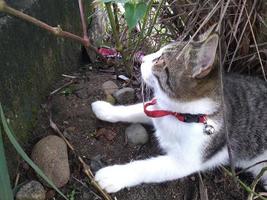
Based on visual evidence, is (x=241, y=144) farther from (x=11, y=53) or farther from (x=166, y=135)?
(x=11, y=53)

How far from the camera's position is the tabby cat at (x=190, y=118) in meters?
1.70

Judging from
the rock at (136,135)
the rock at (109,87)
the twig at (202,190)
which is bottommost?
the twig at (202,190)

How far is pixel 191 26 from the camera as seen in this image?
199 centimetres

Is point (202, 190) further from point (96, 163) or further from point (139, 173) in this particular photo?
point (96, 163)

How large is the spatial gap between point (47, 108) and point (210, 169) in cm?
84

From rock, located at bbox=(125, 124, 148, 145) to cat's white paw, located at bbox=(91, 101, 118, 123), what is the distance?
0.09 meters

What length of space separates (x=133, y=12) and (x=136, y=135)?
63 cm

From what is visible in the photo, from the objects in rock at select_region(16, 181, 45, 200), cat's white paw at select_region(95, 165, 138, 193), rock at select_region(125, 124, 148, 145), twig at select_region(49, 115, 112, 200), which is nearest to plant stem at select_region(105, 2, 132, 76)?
rock at select_region(125, 124, 148, 145)

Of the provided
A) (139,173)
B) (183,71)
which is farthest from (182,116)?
(139,173)

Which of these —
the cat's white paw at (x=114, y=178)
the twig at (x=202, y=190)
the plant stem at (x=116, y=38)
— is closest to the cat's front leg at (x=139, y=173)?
the cat's white paw at (x=114, y=178)

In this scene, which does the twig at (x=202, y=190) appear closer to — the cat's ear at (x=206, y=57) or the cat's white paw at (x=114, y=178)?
the cat's white paw at (x=114, y=178)

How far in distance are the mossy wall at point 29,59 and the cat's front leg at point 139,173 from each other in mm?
402

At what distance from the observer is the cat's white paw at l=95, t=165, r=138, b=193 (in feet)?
5.83

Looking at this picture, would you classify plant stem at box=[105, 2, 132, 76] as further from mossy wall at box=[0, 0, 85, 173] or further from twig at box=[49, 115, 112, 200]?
twig at box=[49, 115, 112, 200]
